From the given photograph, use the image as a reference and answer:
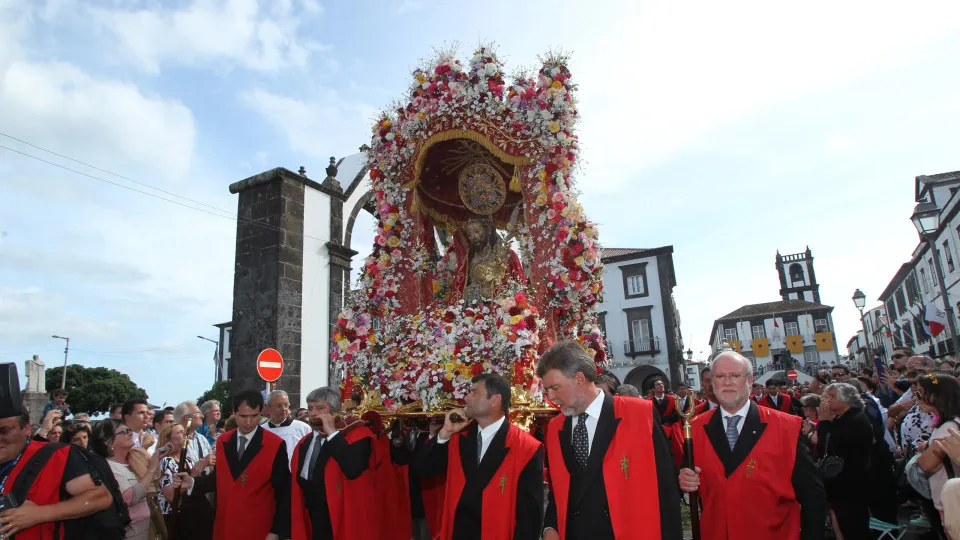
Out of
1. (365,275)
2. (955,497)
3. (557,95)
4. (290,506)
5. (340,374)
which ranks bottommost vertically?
(290,506)

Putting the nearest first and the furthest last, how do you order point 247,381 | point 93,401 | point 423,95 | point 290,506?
point 290,506 < point 423,95 < point 247,381 < point 93,401

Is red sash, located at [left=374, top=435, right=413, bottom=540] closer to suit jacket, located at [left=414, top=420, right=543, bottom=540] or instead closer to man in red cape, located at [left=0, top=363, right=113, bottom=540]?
suit jacket, located at [left=414, top=420, right=543, bottom=540]

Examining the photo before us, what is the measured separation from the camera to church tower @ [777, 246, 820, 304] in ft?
240

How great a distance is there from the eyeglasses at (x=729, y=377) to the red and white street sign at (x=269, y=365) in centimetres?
839

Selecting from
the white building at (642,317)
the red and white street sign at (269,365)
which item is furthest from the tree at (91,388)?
the red and white street sign at (269,365)

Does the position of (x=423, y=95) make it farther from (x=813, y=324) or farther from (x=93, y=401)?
(x=813, y=324)

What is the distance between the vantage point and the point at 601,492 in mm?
3090

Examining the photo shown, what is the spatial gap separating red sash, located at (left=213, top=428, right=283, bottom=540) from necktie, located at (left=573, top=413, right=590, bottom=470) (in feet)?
9.47

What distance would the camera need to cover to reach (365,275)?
25.1 ft

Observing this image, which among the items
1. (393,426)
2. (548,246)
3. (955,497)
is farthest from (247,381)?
(955,497)

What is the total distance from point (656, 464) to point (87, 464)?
3058 millimetres

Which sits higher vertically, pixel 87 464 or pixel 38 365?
pixel 38 365

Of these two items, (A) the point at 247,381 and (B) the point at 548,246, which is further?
(A) the point at 247,381

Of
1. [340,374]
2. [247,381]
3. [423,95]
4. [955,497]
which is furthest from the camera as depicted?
[247,381]
